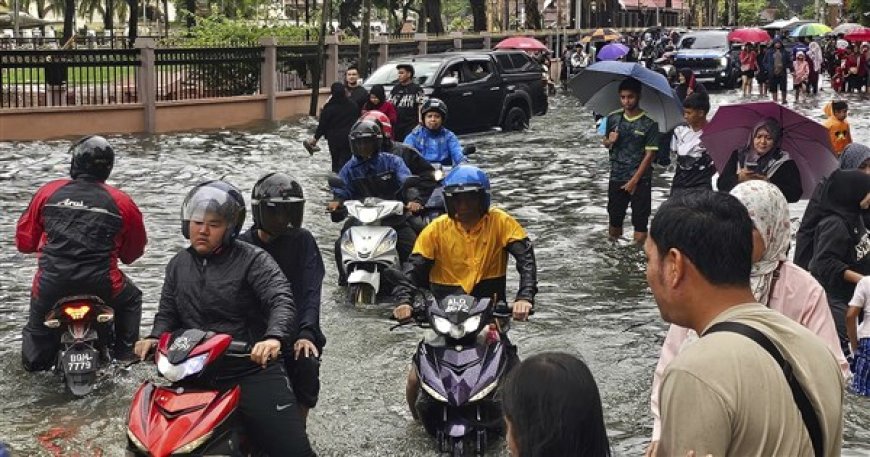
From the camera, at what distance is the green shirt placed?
36.8ft

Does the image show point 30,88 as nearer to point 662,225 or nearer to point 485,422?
point 485,422

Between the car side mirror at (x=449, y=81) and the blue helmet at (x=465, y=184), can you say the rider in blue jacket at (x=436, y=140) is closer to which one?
the blue helmet at (x=465, y=184)

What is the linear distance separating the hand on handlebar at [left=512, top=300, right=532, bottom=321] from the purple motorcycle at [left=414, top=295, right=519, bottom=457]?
0.06 metres

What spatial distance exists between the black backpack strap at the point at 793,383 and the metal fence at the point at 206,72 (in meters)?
22.1

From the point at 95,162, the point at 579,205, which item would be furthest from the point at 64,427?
the point at 579,205

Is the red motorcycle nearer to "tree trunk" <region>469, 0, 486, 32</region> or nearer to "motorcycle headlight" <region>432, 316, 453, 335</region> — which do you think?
"motorcycle headlight" <region>432, 316, 453, 335</region>

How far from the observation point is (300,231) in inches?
231

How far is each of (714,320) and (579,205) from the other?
12472 mm

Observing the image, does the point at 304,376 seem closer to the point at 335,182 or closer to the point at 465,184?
the point at 465,184

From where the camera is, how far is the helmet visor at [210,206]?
16.8 feet

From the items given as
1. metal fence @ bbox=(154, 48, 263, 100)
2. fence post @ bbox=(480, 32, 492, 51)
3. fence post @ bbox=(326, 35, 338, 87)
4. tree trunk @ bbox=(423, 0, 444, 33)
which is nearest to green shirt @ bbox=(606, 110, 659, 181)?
metal fence @ bbox=(154, 48, 263, 100)

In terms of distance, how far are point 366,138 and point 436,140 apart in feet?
5.65

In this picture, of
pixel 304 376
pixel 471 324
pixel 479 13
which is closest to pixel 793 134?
pixel 471 324

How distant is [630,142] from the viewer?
11.3 meters
